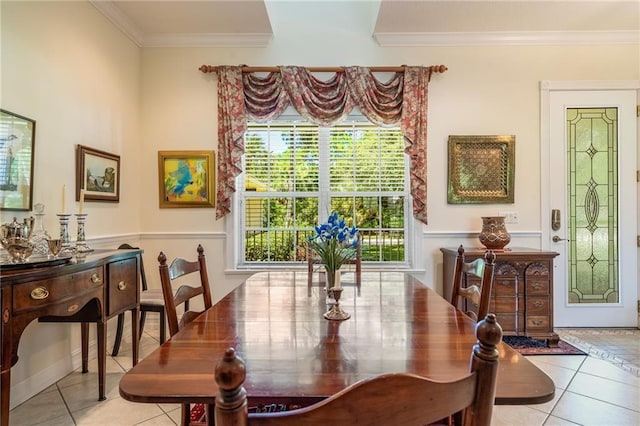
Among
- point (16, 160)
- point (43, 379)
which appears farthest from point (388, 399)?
point (43, 379)

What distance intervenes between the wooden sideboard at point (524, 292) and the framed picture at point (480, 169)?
27.7 inches

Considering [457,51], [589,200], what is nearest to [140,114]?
[457,51]

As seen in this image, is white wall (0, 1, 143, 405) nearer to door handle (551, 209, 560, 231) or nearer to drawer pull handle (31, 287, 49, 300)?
drawer pull handle (31, 287, 49, 300)

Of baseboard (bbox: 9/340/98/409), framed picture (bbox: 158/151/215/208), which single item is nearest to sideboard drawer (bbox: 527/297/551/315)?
framed picture (bbox: 158/151/215/208)

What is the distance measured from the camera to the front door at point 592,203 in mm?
3512

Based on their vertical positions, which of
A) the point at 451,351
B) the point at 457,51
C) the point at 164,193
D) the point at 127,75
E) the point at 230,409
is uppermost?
the point at 457,51

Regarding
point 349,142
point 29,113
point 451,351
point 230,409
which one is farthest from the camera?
point 349,142

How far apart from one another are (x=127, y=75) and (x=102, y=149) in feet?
2.82

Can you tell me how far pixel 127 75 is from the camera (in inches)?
133

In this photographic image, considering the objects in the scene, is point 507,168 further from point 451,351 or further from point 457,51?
point 451,351

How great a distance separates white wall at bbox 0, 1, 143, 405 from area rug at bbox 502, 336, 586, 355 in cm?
349

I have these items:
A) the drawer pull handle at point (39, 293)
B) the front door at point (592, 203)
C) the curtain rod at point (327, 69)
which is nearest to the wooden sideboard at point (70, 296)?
the drawer pull handle at point (39, 293)

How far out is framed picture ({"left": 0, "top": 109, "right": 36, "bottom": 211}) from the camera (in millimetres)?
2033

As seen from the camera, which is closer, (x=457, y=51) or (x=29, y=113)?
(x=29, y=113)
